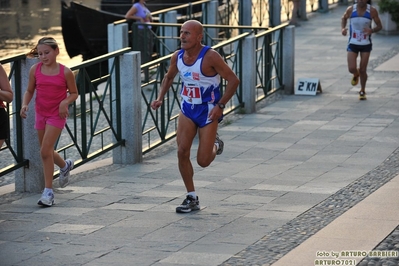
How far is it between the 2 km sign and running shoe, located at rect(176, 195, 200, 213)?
7.80 meters

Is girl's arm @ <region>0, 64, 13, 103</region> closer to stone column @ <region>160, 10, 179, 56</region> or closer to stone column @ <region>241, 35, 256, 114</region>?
stone column @ <region>241, 35, 256, 114</region>

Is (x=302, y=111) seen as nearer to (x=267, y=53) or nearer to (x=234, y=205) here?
(x=267, y=53)

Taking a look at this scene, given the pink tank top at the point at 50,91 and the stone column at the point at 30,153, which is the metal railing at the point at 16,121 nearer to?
the stone column at the point at 30,153

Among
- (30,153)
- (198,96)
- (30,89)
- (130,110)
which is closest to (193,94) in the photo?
(198,96)

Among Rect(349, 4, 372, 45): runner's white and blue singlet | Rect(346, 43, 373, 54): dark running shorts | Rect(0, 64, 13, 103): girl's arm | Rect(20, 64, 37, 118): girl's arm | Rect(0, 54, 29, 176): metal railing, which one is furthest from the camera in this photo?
Rect(346, 43, 373, 54): dark running shorts

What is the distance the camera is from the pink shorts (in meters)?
8.91

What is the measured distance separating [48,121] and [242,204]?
188cm

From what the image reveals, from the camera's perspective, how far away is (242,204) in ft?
29.5

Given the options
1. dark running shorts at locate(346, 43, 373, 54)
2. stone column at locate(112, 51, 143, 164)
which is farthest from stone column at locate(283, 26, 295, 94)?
stone column at locate(112, 51, 143, 164)

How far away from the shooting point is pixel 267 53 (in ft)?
51.4

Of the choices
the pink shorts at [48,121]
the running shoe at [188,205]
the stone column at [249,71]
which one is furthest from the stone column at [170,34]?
the running shoe at [188,205]

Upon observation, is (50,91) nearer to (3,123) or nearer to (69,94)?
(69,94)

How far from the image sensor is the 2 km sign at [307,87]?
16.2m

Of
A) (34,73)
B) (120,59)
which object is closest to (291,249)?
(34,73)
